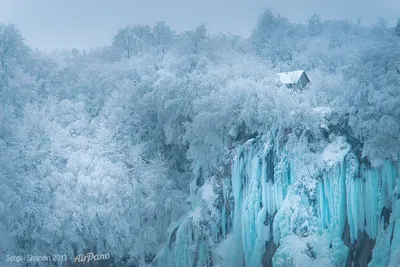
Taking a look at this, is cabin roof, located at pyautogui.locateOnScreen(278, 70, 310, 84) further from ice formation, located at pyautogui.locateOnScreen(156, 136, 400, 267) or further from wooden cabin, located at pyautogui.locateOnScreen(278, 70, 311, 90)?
ice formation, located at pyautogui.locateOnScreen(156, 136, 400, 267)

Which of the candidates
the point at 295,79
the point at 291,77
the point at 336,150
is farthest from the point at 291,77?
the point at 336,150

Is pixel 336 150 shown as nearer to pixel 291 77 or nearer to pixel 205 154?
pixel 291 77

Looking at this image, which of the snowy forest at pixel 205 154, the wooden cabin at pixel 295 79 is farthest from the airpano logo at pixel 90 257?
the wooden cabin at pixel 295 79

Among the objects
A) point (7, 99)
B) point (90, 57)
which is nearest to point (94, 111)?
point (7, 99)

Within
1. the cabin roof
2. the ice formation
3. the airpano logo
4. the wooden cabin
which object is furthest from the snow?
the airpano logo

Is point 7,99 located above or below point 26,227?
above

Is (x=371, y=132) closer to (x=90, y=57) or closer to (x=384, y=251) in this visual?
(x=384, y=251)

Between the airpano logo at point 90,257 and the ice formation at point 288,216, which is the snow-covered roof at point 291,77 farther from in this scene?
the airpano logo at point 90,257
